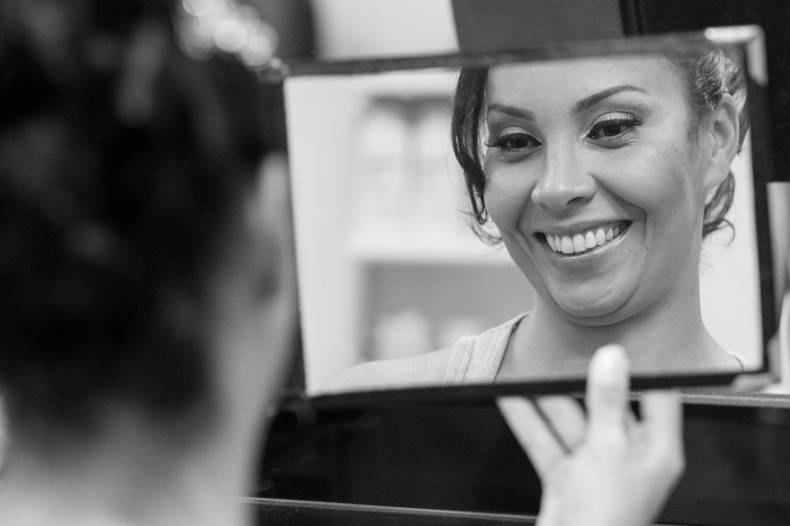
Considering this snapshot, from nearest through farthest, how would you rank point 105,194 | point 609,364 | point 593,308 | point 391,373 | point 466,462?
1. point 105,194
2. point 609,364
3. point 391,373
4. point 593,308
5. point 466,462

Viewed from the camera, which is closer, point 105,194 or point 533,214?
point 105,194

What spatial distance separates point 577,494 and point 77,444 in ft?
1.17

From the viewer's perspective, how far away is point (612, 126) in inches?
37.9

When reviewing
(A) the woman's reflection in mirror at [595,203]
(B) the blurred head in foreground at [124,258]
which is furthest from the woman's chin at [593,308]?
(B) the blurred head in foreground at [124,258]

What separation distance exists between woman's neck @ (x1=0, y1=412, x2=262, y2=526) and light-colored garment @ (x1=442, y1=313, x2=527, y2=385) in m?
0.32

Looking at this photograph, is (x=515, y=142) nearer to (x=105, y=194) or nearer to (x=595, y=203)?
(x=595, y=203)

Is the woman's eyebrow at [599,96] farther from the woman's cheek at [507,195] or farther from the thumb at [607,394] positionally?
the thumb at [607,394]

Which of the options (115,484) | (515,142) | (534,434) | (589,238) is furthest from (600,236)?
(115,484)

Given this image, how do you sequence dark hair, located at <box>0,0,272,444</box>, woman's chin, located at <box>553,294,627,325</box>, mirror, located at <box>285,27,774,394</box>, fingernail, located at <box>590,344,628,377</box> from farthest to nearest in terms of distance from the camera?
woman's chin, located at <box>553,294,627,325</box>
mirror, located at <box>285,27,774,394</box>
fingernail, located at <box>590,344,628,377</box>
dark hair, located at <box>0,0,272,444</box>

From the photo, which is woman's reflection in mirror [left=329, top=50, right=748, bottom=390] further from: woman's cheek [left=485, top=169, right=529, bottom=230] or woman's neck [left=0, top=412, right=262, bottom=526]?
woman's neck [left=0, top=412, right=262, bottom=526]

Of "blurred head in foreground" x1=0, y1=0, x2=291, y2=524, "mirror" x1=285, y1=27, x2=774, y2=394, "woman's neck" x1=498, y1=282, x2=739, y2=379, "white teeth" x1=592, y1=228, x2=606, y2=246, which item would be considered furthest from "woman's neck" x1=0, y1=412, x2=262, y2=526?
"white teeth" x1=592, y1=228, x2=606, y2=246

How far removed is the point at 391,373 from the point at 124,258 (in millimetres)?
387

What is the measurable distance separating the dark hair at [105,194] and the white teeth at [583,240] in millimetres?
443

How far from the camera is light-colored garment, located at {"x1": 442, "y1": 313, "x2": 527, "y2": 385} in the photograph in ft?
2.93
